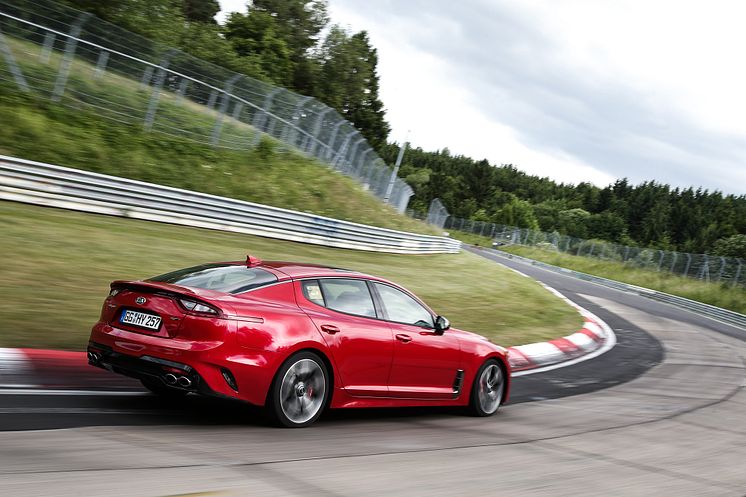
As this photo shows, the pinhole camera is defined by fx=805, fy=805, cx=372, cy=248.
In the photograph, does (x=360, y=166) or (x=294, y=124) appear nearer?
(x=294, y=124)

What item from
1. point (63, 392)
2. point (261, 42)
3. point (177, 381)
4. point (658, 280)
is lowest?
point (63, 392)

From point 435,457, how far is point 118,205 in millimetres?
13537

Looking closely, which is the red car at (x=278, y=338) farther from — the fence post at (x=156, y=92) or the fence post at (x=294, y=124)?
the fence post at (x=294, y=124)

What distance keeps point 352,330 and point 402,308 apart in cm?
88

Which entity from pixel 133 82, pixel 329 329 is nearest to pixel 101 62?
pixel 133 82

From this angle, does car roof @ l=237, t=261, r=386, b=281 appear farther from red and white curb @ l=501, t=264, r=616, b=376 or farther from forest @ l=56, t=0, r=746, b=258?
forest @ l=56, t=0, r=746, b=258

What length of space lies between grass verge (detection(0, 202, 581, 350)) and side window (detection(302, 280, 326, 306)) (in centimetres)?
288

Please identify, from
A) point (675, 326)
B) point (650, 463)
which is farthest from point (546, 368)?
point (675, 326)

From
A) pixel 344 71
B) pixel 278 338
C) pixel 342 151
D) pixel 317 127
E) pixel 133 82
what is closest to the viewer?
pixel 278 338

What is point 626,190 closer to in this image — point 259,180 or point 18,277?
point 259,180

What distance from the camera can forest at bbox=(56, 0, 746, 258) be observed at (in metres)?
54.0

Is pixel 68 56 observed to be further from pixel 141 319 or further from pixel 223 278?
pixel 141 319

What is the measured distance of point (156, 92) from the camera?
21219 millimetres

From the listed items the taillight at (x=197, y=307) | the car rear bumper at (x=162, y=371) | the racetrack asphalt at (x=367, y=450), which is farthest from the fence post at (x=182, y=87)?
the taillight at (x=197, y=307)
